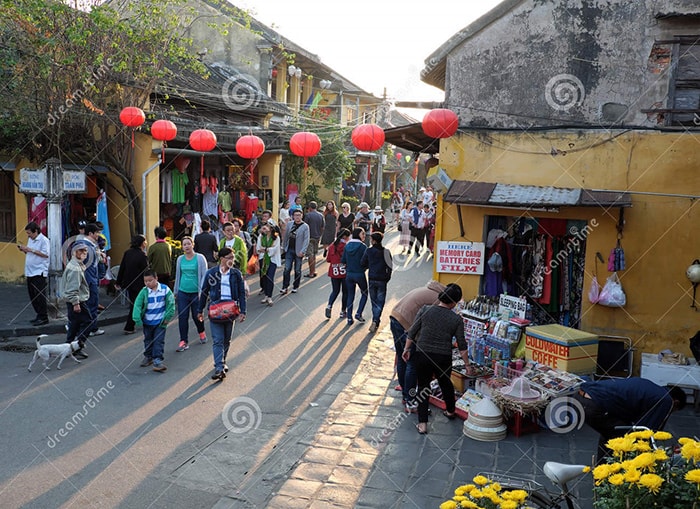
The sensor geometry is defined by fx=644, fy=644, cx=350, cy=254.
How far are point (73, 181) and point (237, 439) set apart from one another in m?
7.48

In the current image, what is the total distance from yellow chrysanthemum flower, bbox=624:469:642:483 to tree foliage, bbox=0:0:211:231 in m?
11.8

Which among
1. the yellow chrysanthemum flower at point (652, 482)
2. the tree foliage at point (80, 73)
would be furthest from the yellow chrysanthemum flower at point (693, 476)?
the tree foliage at point (80, 73)

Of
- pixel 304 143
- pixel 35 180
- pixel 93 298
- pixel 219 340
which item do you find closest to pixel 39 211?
pixel 35 180

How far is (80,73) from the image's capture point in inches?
526

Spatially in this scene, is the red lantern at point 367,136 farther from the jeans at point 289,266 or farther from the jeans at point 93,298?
the jeans at point 289,266

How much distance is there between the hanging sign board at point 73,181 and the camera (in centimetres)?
1239

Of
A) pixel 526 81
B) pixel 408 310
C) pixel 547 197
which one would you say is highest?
pixel 526 81

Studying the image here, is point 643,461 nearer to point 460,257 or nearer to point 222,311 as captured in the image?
point 460,257

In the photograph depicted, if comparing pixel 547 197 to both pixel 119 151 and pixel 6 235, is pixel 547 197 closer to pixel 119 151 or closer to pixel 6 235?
pixel 119 151

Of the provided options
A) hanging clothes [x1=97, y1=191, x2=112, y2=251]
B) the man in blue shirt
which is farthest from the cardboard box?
hanging clothes [x1=97, y1=191, x2=112, y2=251]

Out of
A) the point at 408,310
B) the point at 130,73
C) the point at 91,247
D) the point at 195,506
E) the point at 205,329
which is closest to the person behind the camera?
the point at 195,506

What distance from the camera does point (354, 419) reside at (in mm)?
8070

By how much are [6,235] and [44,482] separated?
463 inches

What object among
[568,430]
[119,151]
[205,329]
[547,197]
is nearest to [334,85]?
[119,151]
